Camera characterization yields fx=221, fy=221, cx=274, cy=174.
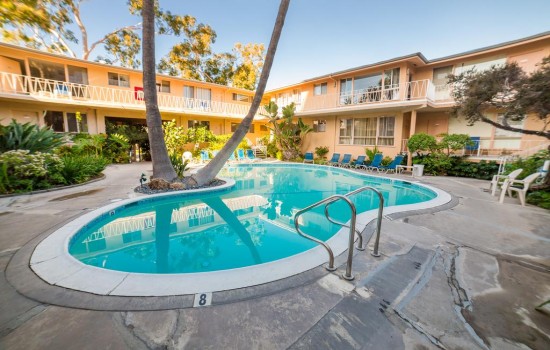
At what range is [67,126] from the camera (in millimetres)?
15039

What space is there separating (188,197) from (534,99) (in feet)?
34.4

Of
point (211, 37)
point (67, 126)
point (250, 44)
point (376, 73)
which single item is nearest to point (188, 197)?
point (67, 126)

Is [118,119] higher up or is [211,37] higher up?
[211,37]

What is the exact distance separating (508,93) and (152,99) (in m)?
11.4

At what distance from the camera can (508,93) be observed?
6.59 m

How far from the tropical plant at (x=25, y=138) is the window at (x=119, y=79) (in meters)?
9.12

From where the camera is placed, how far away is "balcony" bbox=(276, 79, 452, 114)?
13.0 metres

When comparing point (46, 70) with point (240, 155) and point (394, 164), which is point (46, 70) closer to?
point (240, 155)

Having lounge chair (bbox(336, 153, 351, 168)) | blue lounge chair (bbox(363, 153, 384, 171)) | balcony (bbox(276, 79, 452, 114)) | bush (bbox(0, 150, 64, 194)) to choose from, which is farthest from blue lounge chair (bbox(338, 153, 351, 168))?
bush (bbox(0, 150, 64, 194))

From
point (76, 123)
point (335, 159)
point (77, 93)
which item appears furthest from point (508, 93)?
point (76, 123)

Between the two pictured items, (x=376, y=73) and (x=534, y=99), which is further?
(x=376, y=73)

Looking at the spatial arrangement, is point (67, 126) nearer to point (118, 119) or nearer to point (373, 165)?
point (118, 119)

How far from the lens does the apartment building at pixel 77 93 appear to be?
42.5ft

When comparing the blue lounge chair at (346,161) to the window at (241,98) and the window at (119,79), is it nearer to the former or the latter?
the window at (241,98)
